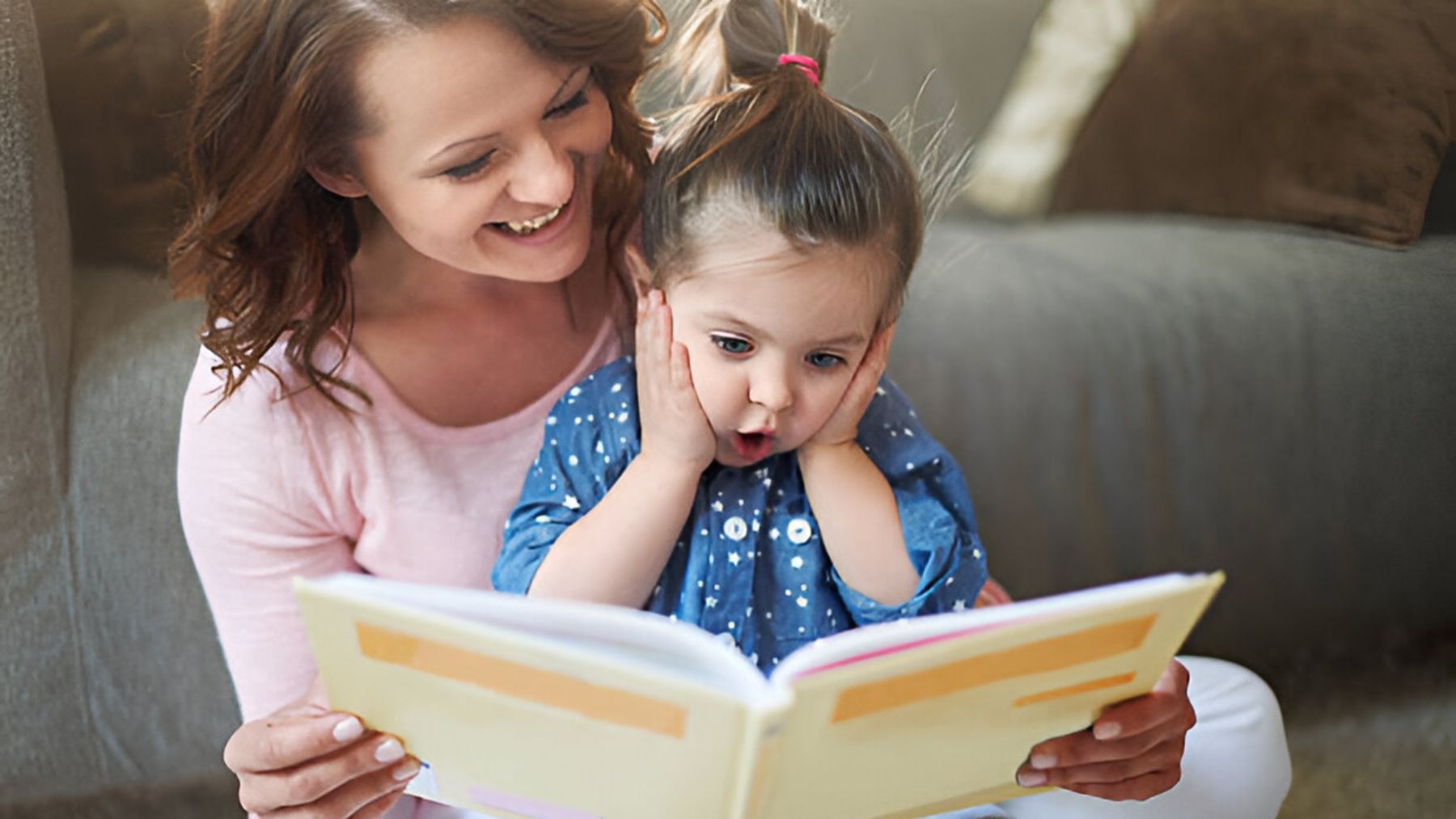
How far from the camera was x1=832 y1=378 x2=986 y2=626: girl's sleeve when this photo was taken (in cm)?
99

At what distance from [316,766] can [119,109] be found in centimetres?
48

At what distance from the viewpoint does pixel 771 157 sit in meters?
0.93

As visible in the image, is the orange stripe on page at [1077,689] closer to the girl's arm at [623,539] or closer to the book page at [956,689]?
the book page at [956,689]

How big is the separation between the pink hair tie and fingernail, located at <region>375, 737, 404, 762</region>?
52 centimetres

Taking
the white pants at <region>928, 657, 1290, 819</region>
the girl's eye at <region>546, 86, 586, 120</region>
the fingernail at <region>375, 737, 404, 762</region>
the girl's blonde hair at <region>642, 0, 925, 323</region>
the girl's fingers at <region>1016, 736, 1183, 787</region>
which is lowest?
the white pants at <region>928, 657, 1290, 819</region>

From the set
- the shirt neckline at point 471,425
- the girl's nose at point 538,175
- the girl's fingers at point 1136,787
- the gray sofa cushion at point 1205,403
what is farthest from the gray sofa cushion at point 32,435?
the girl's fingers at point 1136,787

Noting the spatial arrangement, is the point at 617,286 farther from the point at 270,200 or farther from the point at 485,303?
the point at 270,200

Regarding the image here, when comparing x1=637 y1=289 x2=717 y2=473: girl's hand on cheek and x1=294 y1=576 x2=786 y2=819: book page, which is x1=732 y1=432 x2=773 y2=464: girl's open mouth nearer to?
x1=637 y1=289 x2=717 y2=473: girl's hand on cheek

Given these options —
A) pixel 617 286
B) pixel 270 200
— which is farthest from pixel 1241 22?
pixel 270 200

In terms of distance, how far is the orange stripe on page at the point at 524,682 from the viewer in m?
0.75

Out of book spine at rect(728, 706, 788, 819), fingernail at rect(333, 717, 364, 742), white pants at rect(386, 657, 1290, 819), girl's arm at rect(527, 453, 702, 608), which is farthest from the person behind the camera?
white pants at rect(386, 657, 1290, 819)

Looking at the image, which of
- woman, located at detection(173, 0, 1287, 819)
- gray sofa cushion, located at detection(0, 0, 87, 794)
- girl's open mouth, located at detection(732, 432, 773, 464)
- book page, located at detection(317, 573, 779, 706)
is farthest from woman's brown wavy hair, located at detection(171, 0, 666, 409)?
book page, located at detection(317, 573, 779, 706)

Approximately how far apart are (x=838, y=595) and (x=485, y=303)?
0.35 m

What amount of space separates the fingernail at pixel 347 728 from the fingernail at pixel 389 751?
2 centimetres
